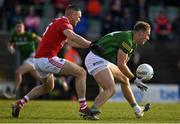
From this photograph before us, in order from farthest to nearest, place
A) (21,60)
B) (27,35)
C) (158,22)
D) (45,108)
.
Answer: (158,22), (21,60), (27,35), (45,108)

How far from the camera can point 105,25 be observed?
3097 cm

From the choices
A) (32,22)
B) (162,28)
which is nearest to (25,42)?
(32,22)

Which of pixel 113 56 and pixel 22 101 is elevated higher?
pixel 113 56

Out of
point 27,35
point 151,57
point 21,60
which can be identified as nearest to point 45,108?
point 27,35

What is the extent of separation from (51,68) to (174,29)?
55.3 feet

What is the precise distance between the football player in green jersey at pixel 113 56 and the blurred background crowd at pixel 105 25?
1406cm

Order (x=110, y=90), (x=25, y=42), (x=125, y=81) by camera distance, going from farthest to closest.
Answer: (x=25, y=42)
(x=125, y=81)
(x=110, y=90)

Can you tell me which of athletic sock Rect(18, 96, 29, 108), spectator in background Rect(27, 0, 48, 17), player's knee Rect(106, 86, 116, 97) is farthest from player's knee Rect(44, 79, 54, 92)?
spectator in background Rect(27, 0, 48, 17)

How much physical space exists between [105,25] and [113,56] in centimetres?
1445

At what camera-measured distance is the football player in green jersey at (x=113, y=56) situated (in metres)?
16.1

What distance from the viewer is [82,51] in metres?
31.6

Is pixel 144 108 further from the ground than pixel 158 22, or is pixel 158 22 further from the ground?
pixel 144 108

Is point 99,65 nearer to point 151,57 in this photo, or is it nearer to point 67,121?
point 67,121

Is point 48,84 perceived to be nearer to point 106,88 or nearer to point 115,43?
point 106,88
